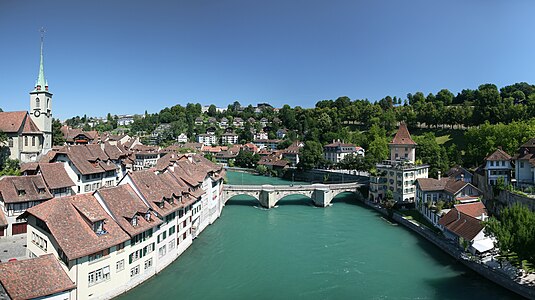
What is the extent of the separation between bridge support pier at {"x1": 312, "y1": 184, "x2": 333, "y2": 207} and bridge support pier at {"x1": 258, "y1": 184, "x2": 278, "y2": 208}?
613 centimetres

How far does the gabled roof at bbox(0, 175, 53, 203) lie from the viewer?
29.8m

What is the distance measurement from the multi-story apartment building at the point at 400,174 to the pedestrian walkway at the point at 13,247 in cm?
4223

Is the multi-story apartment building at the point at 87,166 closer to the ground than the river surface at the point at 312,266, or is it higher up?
higher up

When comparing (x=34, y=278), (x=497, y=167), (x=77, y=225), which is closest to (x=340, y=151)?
(x=497, y=167)

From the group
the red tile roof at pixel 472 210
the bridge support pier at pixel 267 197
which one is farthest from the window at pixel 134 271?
the bridge support pier at pixel 267 197

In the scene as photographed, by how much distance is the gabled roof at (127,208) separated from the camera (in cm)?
2345

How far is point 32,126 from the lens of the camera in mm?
45469

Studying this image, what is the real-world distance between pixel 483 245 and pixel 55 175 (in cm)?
3735

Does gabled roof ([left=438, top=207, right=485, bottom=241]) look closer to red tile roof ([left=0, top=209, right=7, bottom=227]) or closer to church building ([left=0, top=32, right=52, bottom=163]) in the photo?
red tile roof ([left=0, top=209, right=7, bottom=227])

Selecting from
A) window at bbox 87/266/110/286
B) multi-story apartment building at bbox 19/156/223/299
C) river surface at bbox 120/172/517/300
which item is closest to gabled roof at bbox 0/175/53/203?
multi-story apartment building at bbox 19/156/223/299

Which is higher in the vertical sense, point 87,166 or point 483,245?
point 87,166

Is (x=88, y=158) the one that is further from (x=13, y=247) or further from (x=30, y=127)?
(x=30, y=127)

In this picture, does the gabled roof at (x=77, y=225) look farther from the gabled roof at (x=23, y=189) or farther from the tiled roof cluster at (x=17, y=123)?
the tiled roof cluster at (x=17, y=123)

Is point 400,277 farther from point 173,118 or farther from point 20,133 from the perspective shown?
point 173,118
